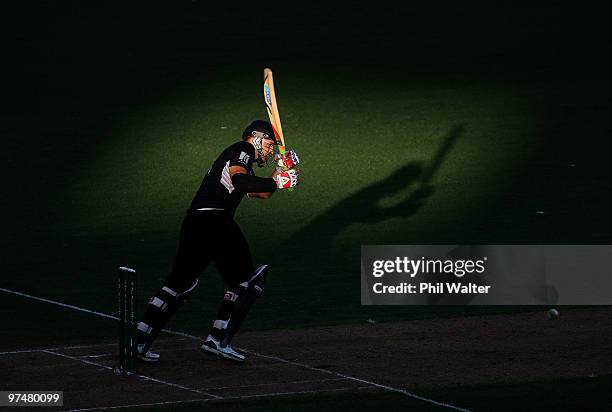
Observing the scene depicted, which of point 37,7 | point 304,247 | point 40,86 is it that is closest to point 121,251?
point 304,247

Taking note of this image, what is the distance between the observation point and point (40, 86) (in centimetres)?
3162

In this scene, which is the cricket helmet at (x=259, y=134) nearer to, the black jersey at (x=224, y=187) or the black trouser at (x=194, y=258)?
the black jersey at (x=224, y=187)

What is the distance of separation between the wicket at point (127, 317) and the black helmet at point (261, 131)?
6.65 ft

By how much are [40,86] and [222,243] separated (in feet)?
57.4

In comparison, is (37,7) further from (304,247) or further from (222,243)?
(222,243)

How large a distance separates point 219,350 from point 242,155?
1.93m

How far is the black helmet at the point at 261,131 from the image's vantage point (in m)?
15.4

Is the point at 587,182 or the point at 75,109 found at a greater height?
the point at 75,109

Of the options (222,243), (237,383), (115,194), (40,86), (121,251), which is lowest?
(237,383)

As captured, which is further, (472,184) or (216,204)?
(472,184)

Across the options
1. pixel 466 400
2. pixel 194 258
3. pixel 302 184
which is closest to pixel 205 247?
pixel 194 258

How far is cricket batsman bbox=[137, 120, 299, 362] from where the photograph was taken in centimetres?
1497

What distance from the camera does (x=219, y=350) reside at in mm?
15023

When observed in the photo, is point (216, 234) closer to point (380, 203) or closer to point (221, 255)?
point (221, 255)
